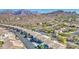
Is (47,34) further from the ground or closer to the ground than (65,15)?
closer to the ground

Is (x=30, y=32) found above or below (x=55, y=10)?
below

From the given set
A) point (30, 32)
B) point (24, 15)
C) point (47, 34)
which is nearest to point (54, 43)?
point (47, 34)

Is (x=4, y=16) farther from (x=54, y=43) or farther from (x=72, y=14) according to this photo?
(x=72, y=14)
